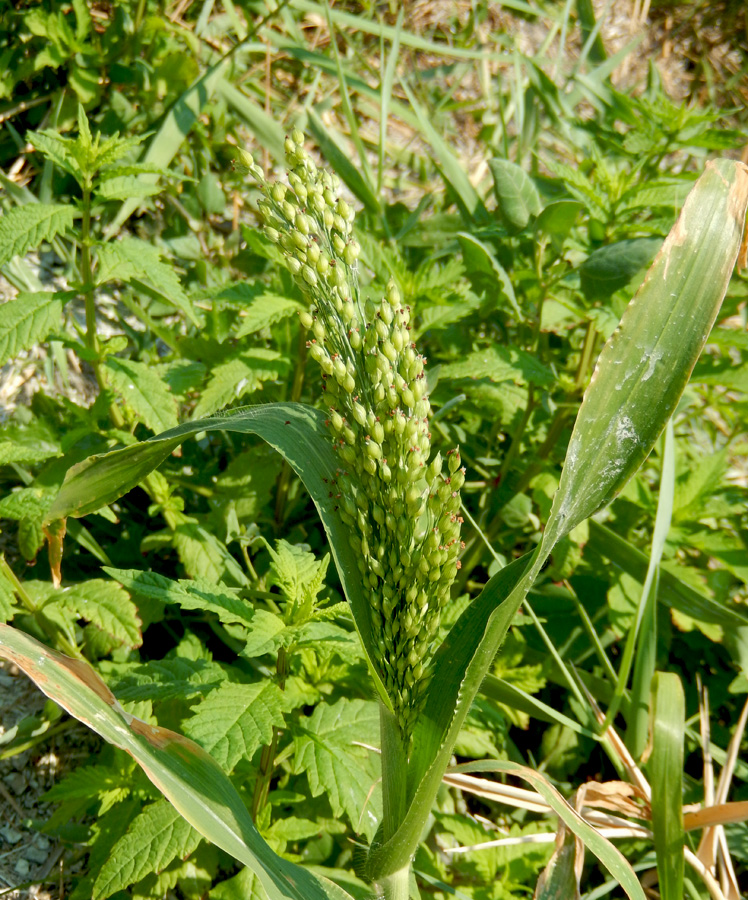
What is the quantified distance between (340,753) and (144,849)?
0.42 meters

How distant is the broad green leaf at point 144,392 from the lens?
195 centimetres

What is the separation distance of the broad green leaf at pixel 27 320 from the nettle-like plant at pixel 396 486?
624mm

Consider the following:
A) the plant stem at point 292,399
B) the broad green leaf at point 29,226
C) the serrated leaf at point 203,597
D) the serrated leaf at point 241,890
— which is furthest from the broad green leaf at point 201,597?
the broad green leaf at point 29,226

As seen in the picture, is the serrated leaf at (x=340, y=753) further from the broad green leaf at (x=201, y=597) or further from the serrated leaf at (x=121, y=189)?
the serrated leaf at (x=121, y=189)

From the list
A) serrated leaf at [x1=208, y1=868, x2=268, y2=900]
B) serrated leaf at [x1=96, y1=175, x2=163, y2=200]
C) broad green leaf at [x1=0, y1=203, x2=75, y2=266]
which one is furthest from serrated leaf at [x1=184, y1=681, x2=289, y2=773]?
serrated leaf at [x1=96, y1=175, x2=163, y2=200]

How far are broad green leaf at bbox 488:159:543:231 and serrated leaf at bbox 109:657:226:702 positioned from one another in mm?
1497

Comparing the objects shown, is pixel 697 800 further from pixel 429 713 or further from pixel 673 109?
pixel 673 109

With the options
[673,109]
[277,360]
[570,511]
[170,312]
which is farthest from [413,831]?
[673,109]

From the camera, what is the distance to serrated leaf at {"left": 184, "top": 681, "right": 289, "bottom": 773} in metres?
1.41

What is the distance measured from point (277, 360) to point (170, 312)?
0.96m

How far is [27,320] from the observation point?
6.21ft

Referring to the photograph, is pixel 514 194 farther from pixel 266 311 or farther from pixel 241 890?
pixel 241 890

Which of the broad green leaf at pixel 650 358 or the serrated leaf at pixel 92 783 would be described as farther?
the serrated leaf at pixel 92 783

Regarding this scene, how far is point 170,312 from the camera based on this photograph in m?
2.99
